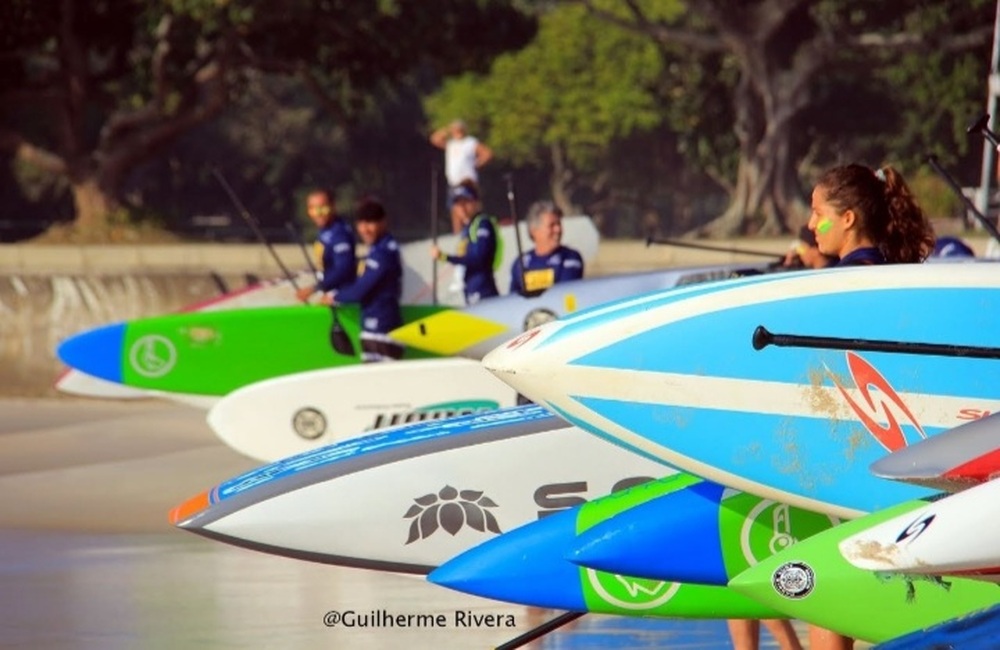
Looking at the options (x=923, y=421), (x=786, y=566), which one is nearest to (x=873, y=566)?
(x=786, y=566)

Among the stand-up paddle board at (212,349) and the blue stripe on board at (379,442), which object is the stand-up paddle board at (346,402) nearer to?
the stand-up paddle board at (212,349)

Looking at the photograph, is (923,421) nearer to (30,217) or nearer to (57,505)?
(57,505)

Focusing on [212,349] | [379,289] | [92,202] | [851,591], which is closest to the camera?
[851,591]

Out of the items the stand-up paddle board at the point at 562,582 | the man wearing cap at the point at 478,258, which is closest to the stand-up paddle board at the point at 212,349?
the man wearing cap at the point at 478,258

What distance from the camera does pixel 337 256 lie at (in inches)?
640

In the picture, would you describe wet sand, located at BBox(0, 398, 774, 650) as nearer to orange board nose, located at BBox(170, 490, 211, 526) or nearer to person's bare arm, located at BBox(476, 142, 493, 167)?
orange board nose, located at BBox(170, 490, 211, 526)

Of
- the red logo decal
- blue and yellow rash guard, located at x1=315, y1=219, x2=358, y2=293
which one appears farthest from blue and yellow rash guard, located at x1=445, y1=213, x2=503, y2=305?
the red logo decal

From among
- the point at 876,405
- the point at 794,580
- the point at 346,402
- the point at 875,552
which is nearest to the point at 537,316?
the point at 346,402

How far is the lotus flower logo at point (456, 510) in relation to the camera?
873cm

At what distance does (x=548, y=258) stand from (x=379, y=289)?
56.3 inches

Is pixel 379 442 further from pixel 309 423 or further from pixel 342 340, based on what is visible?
pixel 342 340

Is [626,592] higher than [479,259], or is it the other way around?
[479,259]

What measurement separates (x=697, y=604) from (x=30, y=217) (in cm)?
5976

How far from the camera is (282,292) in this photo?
18734 millimetres
